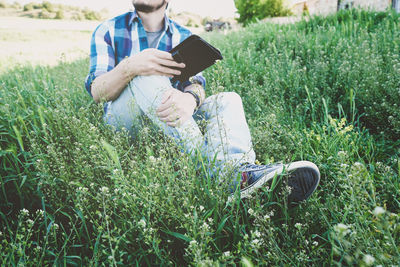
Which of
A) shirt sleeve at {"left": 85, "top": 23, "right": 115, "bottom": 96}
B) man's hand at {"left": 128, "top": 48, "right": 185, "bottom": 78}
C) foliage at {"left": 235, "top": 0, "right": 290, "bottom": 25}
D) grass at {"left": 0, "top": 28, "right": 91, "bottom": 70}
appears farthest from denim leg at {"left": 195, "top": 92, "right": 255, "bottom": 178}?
foliage at {"left": 235, "top": 0, "right": 290, "bottom": 25}

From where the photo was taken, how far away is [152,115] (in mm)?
1990

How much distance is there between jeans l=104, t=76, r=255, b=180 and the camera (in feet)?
6.31

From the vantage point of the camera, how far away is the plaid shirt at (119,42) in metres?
2.52

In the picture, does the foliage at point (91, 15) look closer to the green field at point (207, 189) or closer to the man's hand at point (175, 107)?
the green field at point (207, 189)

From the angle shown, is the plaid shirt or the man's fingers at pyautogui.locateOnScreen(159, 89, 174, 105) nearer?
the man's fingers at pyautogui.locateOnScreen(159, 89, 174, 105)

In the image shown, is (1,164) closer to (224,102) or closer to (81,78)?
(224,102)

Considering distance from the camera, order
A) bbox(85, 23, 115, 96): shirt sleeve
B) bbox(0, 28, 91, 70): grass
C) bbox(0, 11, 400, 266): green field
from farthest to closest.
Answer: bbox(0, 28, 91, 70): grass < bbox(85, 23, 115, 96): shirt sleeve < bbox(0, 11, 400, 266): green field

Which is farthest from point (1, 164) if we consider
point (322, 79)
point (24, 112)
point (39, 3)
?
point (39, 3)

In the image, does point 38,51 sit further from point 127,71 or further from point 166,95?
point 166,95

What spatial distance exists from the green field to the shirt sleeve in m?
0.34

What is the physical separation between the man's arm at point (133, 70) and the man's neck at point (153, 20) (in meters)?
0.82

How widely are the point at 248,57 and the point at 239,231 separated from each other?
3.32 meters

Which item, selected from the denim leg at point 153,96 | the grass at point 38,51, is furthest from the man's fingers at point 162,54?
the grass at point 38,51

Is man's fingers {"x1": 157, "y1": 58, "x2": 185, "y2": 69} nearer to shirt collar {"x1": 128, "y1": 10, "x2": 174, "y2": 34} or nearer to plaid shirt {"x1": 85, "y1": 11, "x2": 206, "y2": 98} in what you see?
A: plaid shirt {"x1": 85, "y1": 11, "x2": 206, "y2": 98}
